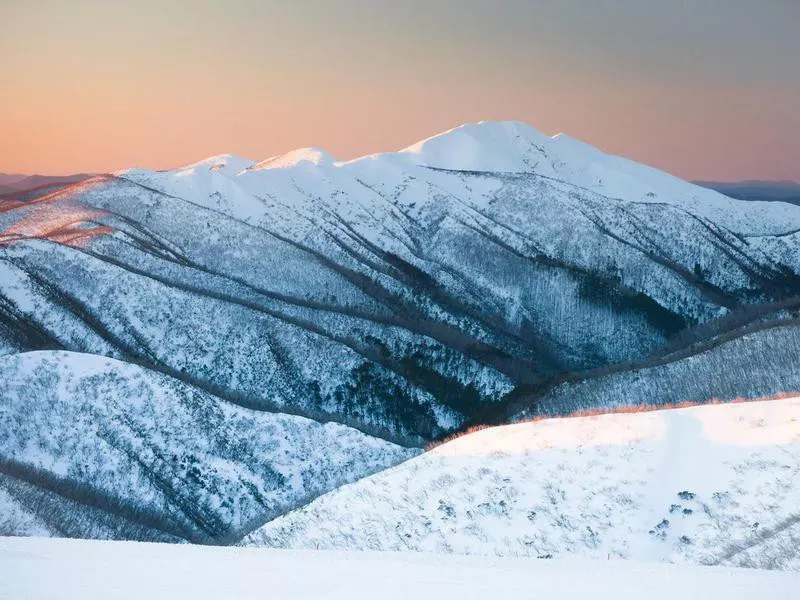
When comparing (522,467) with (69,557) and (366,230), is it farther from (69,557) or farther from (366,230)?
(366,230)

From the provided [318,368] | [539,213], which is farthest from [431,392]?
[539,213]

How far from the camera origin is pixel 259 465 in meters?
38.3

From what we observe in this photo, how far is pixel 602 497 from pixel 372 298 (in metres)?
86.1

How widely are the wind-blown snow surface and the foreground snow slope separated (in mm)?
6875

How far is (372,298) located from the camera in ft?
342

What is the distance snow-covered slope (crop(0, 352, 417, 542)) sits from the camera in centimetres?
3447

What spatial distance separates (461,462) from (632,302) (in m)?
95.5

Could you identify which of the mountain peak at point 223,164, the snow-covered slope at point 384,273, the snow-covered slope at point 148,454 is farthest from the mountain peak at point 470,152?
the snow-covered slope at point 148,454

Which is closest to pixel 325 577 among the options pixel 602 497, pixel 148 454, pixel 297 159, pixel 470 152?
pixel 602 497

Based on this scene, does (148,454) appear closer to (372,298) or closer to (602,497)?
(602,497)

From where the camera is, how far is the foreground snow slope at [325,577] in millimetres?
8336

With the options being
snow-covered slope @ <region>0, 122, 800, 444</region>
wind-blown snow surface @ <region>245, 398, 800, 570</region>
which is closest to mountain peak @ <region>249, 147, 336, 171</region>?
snow-covered slope @ <region>0, 122, 800, 444</region>

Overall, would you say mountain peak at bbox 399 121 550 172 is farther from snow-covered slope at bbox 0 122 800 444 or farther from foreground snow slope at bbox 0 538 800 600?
foreground snow slope at bbox 0 538 800 600

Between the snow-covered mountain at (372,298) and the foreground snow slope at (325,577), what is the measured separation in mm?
21167
